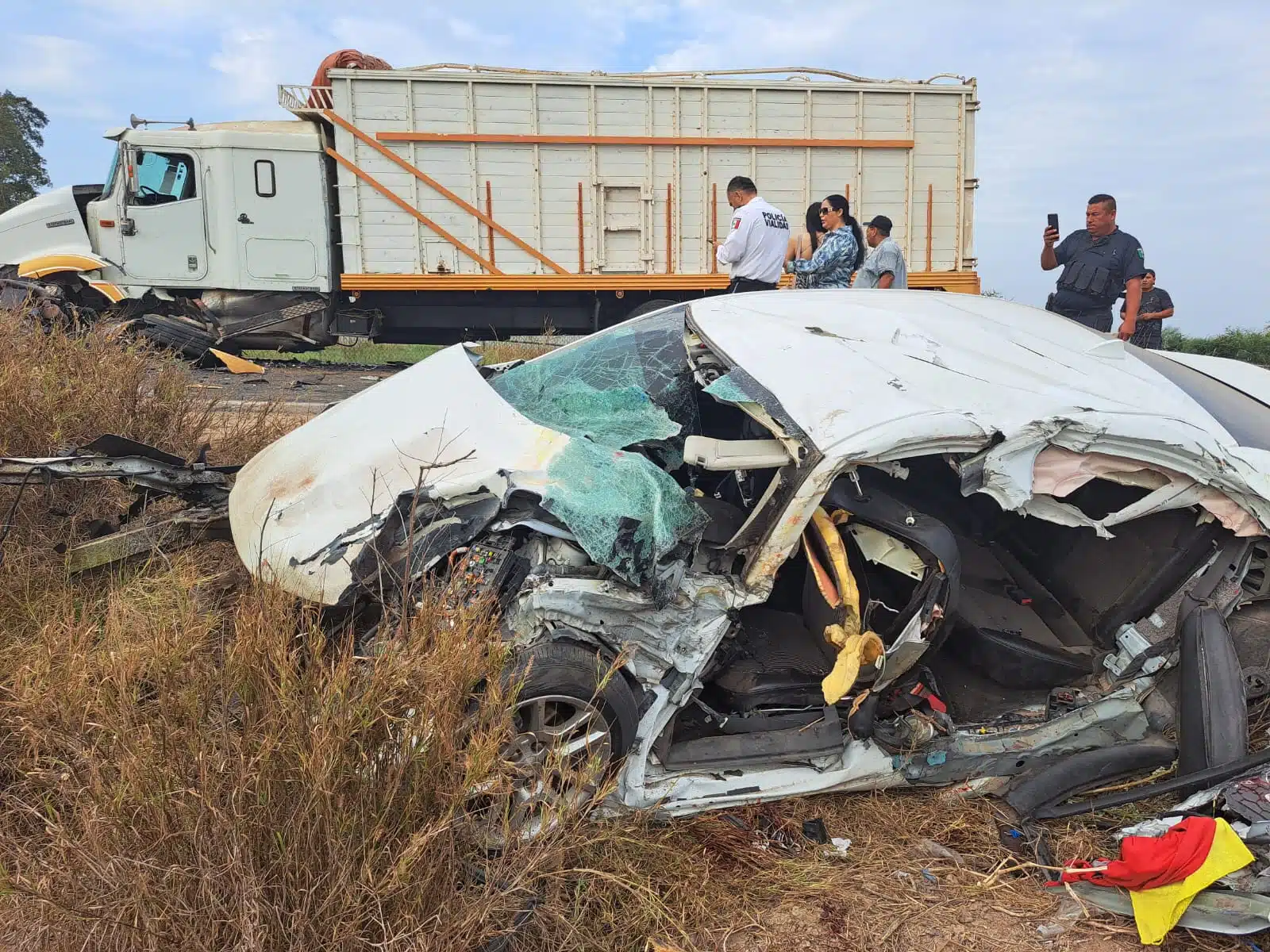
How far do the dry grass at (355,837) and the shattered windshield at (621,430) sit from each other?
52 centimetres

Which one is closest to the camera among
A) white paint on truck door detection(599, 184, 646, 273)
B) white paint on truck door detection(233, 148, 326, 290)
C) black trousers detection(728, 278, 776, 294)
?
black trousers detection(728, 278, 776, 294)

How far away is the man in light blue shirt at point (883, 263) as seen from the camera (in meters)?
6.02

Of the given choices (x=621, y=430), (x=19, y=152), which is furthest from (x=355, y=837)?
(x=19, y=152)

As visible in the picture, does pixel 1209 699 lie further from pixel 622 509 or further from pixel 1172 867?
pixel 622 509

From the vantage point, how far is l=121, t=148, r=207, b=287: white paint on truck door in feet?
31.2

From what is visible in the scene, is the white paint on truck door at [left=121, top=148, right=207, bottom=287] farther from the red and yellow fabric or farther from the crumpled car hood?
the red and yellow fabric

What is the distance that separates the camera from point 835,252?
19.4 ft

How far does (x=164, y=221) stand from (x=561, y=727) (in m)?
9.62

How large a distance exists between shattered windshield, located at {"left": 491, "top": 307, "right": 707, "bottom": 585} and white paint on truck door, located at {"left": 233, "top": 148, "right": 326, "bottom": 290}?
7.31 m

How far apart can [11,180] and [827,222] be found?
1234 inches

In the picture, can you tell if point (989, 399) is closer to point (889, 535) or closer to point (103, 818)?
point (889, 535)

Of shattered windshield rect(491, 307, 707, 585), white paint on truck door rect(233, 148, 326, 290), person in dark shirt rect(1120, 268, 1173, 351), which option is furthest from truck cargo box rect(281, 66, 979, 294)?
shattered windshield rect(491, 307, 707, 585)

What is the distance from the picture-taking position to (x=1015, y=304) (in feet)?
11.8

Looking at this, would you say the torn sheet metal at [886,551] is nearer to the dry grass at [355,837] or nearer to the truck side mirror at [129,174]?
the dry grass at [355,837]
